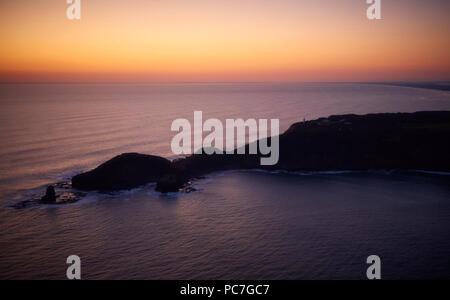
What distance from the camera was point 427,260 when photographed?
25203 millimetres

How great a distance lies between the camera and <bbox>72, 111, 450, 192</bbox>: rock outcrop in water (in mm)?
49562

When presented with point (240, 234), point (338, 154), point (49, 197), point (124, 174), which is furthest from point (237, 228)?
point (338, 154)

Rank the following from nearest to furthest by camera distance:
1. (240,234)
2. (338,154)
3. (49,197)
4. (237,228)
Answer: (240,234) → (237,228) → (49,197) → (338,154)

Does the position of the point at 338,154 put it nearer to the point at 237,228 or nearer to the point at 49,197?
the point at 237,228

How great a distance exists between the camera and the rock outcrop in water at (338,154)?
163 feet

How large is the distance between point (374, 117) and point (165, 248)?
183 feet

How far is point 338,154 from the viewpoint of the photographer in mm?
56031

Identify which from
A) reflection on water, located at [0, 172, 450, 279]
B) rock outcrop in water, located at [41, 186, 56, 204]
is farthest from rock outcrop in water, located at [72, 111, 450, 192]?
rock outcrop in water, located at [41, 186, 56, 204]

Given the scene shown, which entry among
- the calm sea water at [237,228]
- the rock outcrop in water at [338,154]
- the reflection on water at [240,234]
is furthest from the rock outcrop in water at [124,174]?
the reflection on water at [240,234]

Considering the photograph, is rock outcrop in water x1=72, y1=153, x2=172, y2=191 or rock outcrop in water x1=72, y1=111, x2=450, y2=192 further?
rock outcrop in water x1=72, y1=111, x2=450, y2=192

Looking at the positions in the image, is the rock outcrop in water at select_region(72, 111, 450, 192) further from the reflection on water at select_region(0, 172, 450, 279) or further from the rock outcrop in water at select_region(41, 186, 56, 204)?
the rock outcrop in water at select_region(41, 186, 56, 204)
